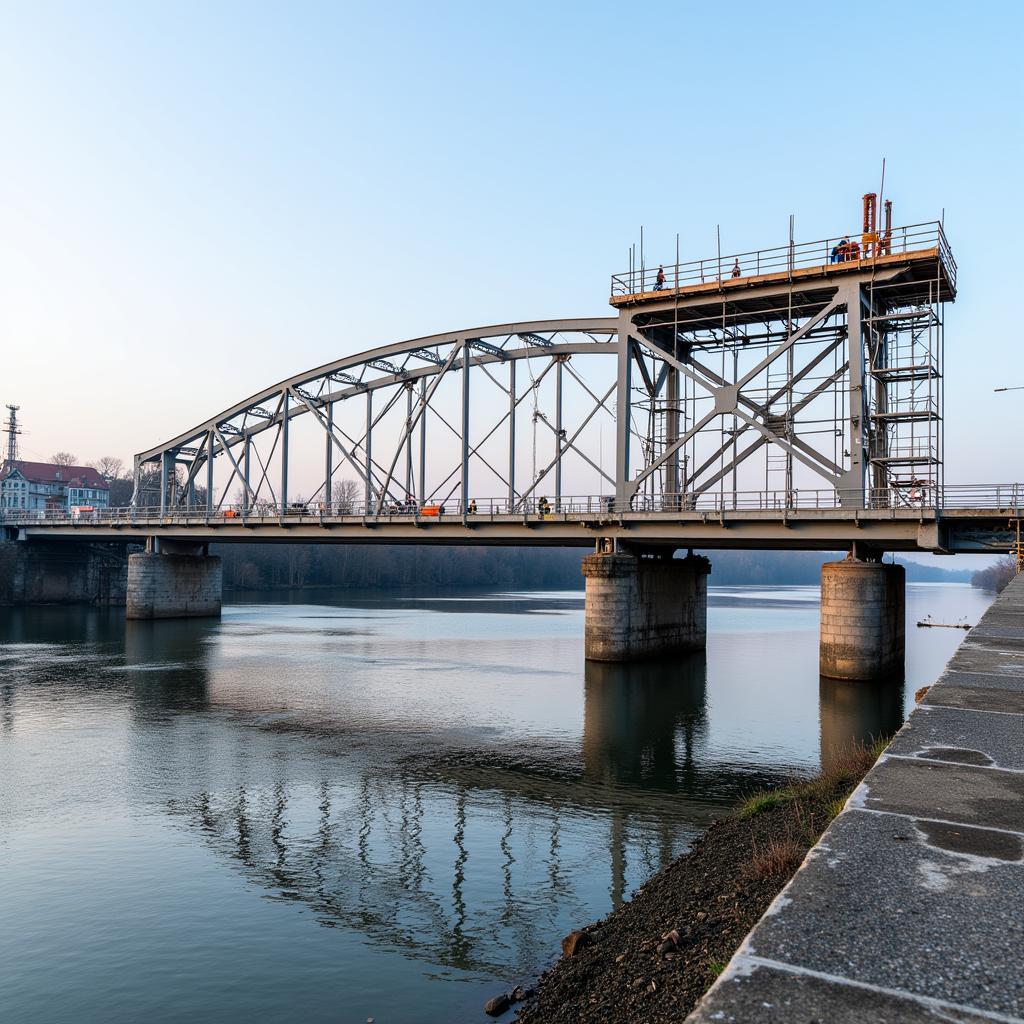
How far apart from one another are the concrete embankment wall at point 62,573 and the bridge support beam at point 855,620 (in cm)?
7099

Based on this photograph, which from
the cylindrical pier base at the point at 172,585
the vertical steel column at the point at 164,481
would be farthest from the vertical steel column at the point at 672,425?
the vertical steel column at the point at 164,481

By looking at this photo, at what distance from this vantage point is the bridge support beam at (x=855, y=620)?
34.4 metres

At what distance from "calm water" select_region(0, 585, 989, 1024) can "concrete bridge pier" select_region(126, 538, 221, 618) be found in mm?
25258

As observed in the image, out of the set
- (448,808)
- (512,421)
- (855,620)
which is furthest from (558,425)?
(448,808)

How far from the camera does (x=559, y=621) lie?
73.7 m

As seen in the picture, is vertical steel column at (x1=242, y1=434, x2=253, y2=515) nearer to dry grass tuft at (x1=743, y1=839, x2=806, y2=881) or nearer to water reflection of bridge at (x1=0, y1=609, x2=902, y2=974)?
water reflection of bridge at (x1=0, y1=609, x2=902, y2=974)

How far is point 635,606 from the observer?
1638 inches

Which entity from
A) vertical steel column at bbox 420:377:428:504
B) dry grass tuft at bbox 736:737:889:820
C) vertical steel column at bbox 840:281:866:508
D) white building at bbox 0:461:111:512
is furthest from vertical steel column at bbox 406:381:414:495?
white building at bbox 0:461:111:512

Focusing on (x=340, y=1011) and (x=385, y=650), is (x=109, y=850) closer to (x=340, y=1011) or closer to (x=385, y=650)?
(x=340, y=1011)

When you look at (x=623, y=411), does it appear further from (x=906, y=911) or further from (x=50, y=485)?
(x=50, y=485)

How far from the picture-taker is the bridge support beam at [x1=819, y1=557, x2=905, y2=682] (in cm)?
3438

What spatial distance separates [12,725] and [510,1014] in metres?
22.3

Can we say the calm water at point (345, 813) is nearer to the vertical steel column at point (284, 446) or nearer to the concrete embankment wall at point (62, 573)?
the vertical steel column at point (284, 446)

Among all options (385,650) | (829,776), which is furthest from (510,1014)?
(385,650)
